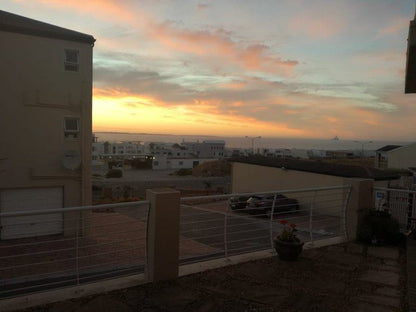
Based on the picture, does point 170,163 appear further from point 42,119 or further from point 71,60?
point 42,119

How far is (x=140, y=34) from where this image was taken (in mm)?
17234

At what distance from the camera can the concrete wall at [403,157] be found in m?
33.6

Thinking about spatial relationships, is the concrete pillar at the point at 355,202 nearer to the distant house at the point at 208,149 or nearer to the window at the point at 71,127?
the window at the point at 71,127

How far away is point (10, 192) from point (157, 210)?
41.5 feet

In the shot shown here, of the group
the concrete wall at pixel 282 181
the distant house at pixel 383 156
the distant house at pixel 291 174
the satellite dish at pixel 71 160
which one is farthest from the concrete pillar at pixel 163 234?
the distant house at pixel 383 156

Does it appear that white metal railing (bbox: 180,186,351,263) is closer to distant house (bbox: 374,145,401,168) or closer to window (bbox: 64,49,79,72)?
window (bbox: 64,49,79,72)

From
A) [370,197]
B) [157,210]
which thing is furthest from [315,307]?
[370,197]

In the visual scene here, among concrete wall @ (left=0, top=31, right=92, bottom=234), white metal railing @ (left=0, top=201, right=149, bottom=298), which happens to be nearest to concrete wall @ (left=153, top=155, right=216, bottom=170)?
white metal railing @ (left=0, top=201, right=149, bottom=298)

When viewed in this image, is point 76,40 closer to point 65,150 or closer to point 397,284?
point 65,150

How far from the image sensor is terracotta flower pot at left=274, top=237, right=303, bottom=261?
4699mm

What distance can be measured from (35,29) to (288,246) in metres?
13.9

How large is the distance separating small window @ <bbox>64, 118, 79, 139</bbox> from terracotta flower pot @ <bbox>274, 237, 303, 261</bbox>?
12636 millimetres

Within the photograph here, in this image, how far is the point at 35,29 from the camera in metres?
13.8

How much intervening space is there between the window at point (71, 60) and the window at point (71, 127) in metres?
2.21
